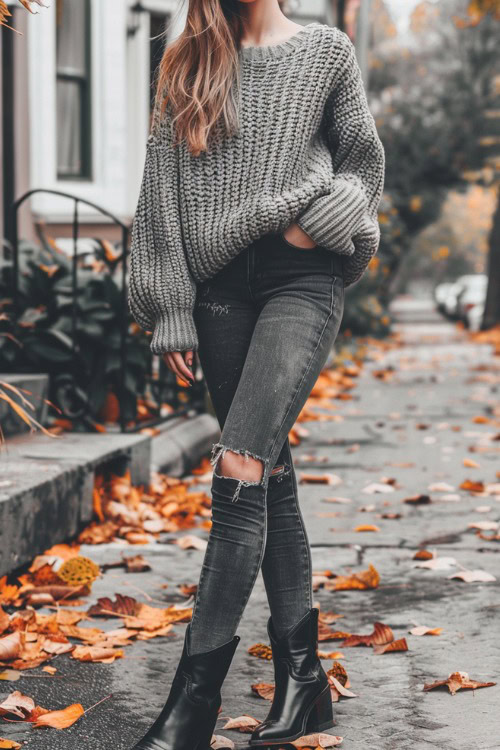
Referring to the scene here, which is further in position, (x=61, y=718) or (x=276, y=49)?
(x=61, y=718)

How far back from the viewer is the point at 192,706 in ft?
6.95

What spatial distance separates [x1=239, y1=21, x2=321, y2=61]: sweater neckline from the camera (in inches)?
90.8

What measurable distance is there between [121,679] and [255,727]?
0.50 meters

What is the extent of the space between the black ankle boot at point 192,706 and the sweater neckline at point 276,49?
1328 millimetres

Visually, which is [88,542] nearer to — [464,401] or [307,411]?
[307,411]

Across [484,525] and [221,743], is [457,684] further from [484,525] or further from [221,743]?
[484,525]

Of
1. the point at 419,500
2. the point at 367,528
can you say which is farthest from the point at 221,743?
the point at 419,500

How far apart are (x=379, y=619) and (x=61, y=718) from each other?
1162 millimetres

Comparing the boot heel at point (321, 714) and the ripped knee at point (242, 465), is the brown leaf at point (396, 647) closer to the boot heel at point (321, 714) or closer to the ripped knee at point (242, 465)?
the boot heel at point (321, 714)

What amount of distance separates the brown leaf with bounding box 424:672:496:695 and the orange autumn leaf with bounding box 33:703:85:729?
0.89m

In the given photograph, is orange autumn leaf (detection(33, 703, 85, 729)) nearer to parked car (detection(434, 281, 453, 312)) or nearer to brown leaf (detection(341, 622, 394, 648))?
brown leaf (detection(341, 622, 394, 648))

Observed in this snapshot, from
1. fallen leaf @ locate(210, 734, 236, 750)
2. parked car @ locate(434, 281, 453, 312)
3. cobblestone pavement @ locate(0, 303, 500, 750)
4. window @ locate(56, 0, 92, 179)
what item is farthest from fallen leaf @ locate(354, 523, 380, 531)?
parked car @ locate(434, 281, 453, 312)

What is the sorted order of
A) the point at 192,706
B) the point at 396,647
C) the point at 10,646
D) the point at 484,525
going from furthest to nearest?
the point at 484,525
the point at 396,647
the point at 10,646
the point at 192,706

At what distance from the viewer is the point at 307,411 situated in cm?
840
